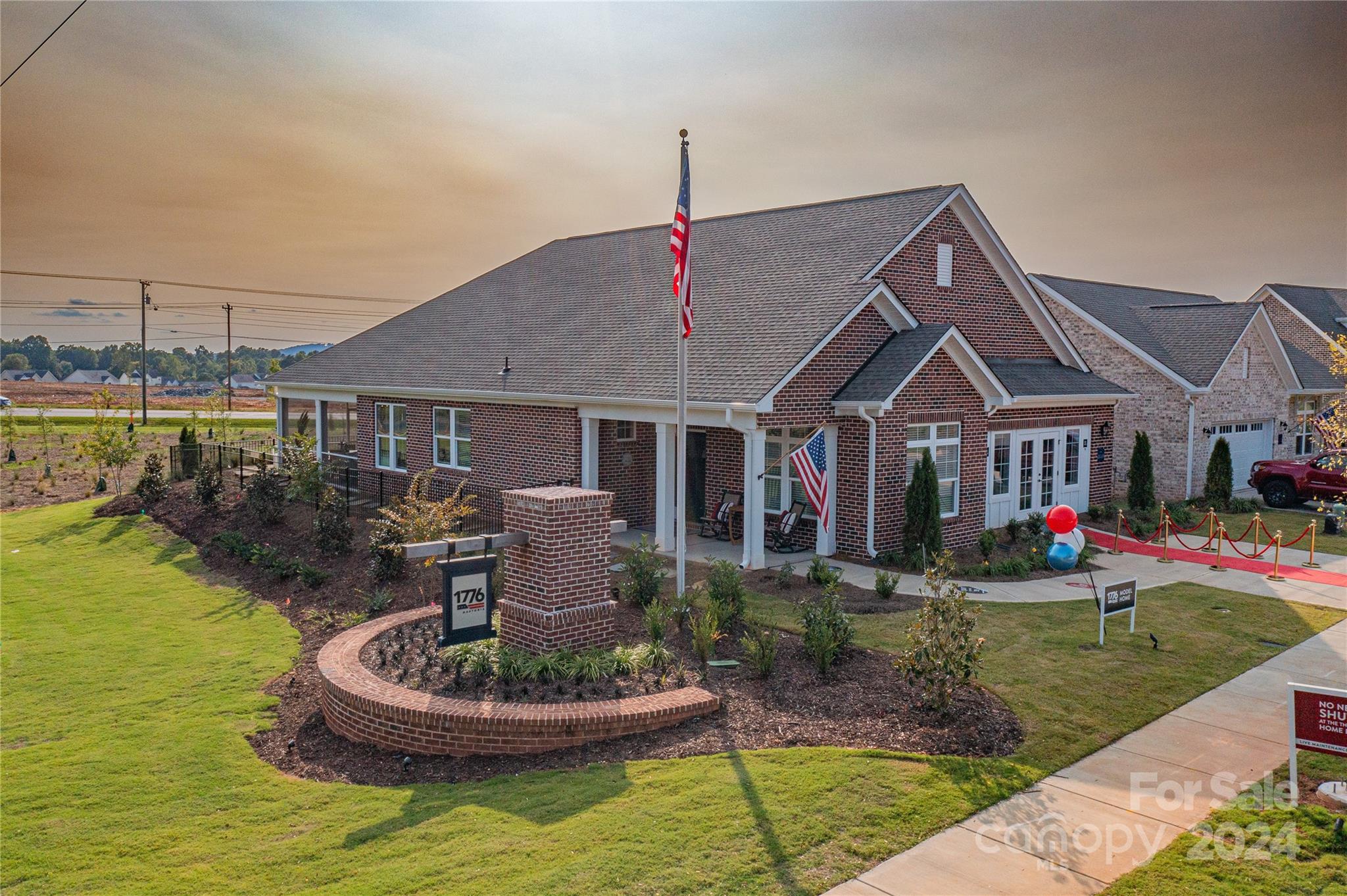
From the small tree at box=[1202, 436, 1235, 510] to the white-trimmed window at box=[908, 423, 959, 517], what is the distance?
33.9 ft

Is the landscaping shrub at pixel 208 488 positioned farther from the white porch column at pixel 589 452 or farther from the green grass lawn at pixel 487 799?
the green grass lawn at pixel 487 799

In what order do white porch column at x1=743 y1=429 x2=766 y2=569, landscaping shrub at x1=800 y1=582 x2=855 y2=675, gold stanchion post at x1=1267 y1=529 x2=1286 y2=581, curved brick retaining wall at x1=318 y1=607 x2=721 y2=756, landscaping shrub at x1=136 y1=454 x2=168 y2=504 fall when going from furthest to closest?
landscaping shrub at x1=136 y1=454 x2=168 y2=504, white porch column at x1=743 y1=429 x2=766 y2=569, gold stanchion post at x1=1267 y1=529 x2=1286 y2=581, landscaping shrub at x1=800 y1=582 x2=855 y2=675, curved brick retaining wall at x1=318 y1=607 x2=721 y2=756

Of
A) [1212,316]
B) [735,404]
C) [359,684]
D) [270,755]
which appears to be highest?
[1212,316]

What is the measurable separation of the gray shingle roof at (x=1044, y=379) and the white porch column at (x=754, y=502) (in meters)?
6.58

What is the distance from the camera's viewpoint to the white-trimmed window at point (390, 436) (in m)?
23.8

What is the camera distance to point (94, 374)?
481ft

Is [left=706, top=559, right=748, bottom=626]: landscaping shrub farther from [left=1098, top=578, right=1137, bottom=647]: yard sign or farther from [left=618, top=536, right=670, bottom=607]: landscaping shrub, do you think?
[left=1098, top=578, right=1137, bottom=647]: yard sign

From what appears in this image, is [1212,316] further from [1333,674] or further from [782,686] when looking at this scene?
[782,686]

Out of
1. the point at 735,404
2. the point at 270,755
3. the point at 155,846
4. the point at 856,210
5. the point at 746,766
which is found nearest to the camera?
the point at 155,846

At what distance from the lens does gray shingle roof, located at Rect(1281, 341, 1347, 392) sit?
30406mm

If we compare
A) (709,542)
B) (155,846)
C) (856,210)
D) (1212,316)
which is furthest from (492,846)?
(1212,316)

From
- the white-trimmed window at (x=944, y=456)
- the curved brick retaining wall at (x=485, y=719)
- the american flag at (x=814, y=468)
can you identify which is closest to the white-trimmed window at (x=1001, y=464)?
the white-trimmed window at (x=944, y=456)

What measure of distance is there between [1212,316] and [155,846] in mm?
31573

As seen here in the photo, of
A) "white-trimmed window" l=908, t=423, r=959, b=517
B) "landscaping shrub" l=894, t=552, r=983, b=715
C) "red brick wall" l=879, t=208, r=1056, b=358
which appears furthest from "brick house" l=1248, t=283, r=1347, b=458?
"landscaping shrub" l=894, t=552, r=983, b=715
